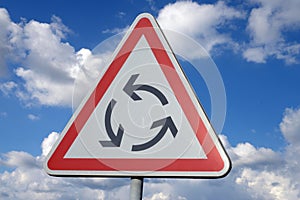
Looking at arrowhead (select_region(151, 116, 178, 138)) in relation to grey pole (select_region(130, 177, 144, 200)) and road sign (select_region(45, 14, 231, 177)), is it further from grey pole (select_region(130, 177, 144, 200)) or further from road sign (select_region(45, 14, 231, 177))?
grey pole (select_region(130, 177, 144, 200))

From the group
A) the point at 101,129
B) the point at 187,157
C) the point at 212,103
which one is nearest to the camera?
the point at 212,103

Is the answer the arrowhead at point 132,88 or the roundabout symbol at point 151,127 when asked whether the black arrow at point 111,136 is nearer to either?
the roundabout symbol at point 151,127

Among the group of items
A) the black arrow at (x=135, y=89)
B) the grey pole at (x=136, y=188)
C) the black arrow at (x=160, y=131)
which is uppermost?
the black arrow at (x=135, y=89)

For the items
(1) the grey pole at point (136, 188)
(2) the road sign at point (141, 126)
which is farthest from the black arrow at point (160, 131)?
(1) the grey pole at point (136, 188)

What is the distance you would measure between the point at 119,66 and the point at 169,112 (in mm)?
310

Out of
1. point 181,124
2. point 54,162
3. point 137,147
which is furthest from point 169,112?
point 54,162

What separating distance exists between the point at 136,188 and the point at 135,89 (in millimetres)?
397

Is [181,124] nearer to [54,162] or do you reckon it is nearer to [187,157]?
[187,157]

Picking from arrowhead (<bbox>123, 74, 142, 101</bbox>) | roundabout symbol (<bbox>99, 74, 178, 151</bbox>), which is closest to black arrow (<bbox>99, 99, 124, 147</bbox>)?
roundabout symbol (<bbox>99, 74, 178, 151</bbox>)

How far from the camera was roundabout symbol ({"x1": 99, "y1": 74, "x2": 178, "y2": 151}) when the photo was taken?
4.65 feet

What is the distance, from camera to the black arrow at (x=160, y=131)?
1.41m

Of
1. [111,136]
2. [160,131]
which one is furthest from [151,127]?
[111,136]

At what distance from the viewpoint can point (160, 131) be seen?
4.66ft

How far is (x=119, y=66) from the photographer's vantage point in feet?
5.19
